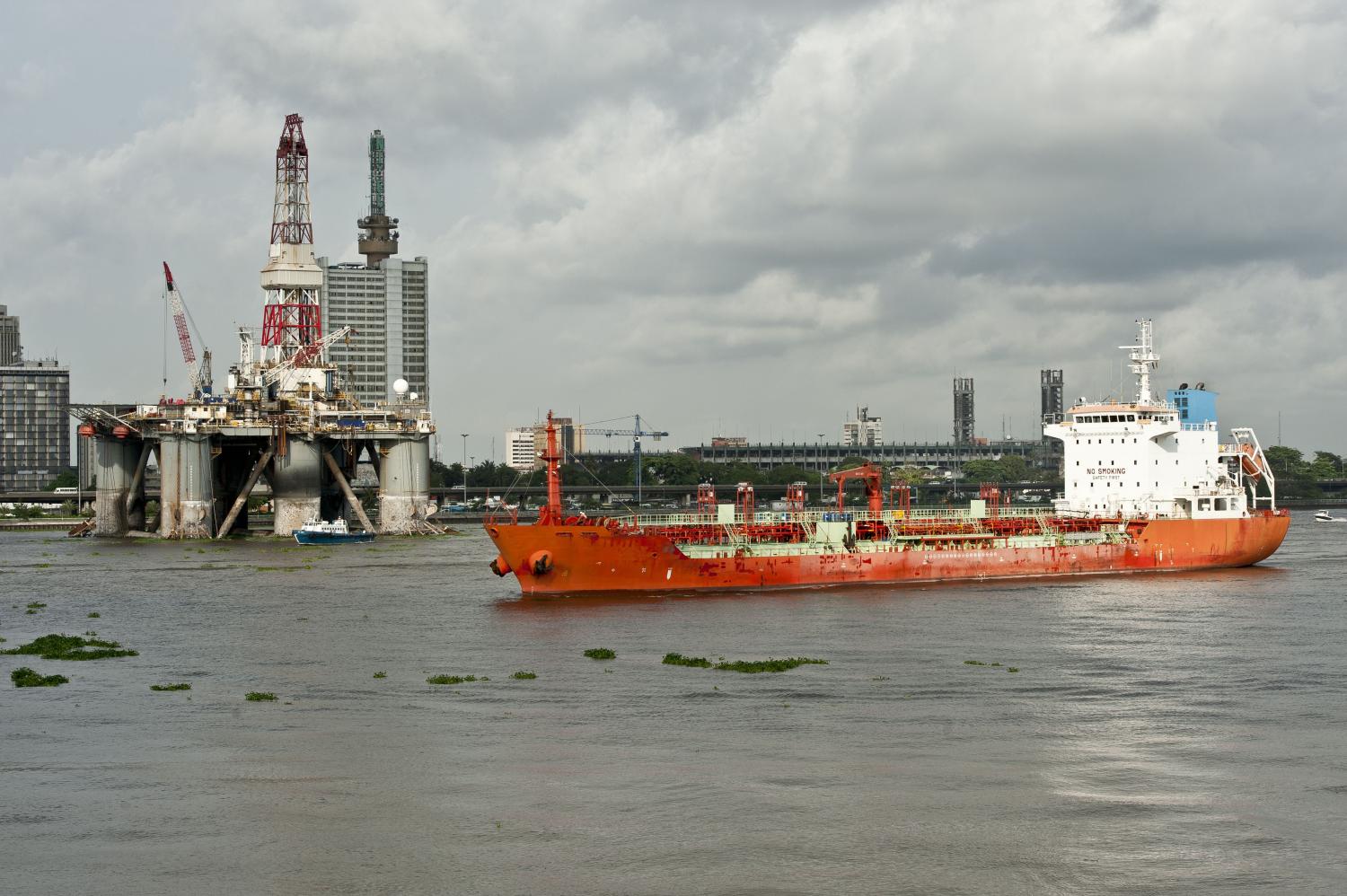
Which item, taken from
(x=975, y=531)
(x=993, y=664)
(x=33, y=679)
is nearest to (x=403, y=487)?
(x=975, y=531)

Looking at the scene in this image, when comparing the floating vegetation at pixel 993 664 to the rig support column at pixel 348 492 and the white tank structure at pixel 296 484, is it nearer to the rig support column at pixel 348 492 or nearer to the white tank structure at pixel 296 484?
the white tank structure at pixel 296 484

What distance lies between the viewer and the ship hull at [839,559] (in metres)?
60.2

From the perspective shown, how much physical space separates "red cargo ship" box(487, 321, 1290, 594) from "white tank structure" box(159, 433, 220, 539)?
171 ft

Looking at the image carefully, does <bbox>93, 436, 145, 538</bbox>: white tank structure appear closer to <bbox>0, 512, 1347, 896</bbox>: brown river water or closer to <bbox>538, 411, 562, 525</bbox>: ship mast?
<bbox>0, 512, 1347, 896</bbox>: brown river water

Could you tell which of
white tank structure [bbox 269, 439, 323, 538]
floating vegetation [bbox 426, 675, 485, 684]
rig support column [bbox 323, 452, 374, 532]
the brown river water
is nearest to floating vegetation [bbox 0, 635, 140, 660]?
the brown river water

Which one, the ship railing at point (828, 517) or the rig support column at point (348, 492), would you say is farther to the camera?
the rig support column at point (348, 492)

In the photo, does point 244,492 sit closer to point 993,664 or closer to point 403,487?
point 403,487

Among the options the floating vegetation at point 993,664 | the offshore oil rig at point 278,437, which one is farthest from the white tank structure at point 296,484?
the floating vegetation at point 993,664

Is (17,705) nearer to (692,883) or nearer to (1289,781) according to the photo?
(692,883)

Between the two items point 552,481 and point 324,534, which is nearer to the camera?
point 552,481

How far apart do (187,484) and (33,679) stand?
78.3 metres

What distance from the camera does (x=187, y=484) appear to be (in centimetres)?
11444

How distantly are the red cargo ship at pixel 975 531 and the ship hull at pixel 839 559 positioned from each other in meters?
0.06

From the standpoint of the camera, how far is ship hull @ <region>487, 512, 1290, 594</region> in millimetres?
60250
